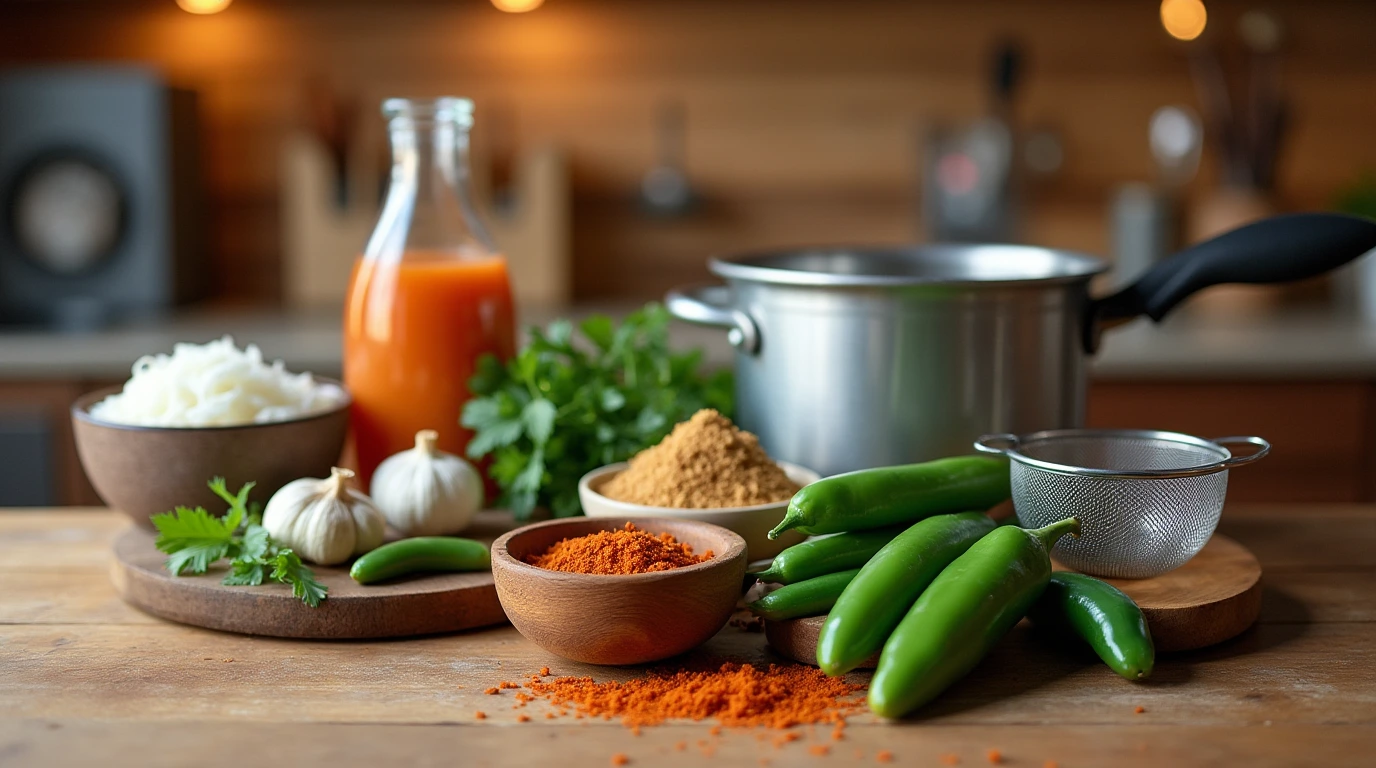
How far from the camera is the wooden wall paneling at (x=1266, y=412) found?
1980mm

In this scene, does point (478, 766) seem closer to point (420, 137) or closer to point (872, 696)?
point (872, 696)

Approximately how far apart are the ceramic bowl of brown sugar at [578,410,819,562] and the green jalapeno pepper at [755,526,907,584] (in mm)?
63

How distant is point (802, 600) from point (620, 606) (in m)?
0.12

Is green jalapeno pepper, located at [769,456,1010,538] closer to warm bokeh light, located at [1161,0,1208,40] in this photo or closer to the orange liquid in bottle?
the orange liquid in bottle


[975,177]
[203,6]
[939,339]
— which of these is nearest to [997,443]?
[939,339]

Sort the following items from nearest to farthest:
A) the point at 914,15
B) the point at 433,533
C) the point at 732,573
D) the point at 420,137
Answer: the point at 732,573 → the point at 433,533 → the point at 420,137 → the point at 914,15

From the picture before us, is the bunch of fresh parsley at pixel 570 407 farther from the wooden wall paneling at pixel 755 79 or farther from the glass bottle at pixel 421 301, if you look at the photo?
the wooden wall paneling at pixel 755 79

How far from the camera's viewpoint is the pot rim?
94 cm

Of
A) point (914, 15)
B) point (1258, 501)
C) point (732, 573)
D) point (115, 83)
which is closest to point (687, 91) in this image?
point (914, 15)

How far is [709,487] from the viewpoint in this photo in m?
0.91

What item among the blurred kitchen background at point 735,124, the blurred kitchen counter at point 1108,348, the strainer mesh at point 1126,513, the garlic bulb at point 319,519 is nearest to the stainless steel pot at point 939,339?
the strainer mesh at point 1126,513

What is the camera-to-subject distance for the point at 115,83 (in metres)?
2.26

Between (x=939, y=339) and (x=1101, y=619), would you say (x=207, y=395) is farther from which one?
(x=1101, y=619)

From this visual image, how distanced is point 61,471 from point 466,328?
118cm
